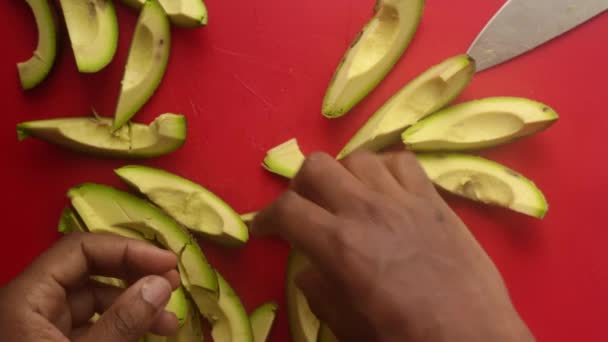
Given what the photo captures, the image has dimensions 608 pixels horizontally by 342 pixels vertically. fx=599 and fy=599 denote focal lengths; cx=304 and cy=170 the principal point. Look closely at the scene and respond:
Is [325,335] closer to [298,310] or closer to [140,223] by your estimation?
[298,310]

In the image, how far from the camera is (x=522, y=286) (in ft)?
3.15

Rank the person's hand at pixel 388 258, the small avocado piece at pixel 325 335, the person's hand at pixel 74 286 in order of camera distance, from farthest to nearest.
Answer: the small avocado piece at pixel 325 335 < the person's hand at pixel 74 286 < the person's hand at pixel 388 258

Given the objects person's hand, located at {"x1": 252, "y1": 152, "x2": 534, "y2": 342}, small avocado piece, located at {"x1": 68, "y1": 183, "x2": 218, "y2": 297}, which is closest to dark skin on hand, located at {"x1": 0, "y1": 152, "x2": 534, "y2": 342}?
person's hand, located at {"x1": 252, "y1": 152, "x2": 534, "y2": 342}

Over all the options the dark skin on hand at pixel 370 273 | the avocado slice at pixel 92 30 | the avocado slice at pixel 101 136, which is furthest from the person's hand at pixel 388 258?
the avocado slice at pixel 92 30

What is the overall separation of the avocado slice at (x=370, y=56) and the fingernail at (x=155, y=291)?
15.6 inches

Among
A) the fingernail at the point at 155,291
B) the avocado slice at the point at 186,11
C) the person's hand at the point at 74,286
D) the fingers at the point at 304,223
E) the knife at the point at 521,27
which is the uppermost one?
the knife at the point at 521,27

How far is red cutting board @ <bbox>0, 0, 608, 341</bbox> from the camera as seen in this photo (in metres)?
0.97

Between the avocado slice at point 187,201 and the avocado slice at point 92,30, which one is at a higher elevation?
the avocado slice at point 92,30

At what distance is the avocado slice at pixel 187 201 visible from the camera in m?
0.94

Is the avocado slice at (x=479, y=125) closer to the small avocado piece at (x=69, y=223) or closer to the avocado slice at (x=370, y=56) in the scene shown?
the avocado slice at (x=370, y=56)

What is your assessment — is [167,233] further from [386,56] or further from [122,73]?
[386,56]

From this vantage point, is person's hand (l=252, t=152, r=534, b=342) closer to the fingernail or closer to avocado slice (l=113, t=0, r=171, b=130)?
the fingernail

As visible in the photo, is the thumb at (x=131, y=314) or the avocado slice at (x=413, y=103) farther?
the avocado slice at (x=413, y=103)

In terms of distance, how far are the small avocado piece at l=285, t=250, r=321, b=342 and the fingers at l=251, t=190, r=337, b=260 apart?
8.4 inches
